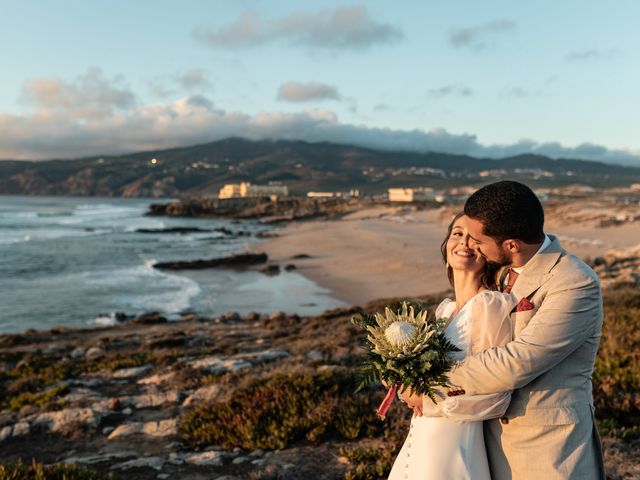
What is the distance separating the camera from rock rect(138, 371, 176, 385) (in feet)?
35.5

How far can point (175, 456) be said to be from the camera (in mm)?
6836

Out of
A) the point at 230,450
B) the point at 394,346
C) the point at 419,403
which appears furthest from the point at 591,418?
the point at 230,450

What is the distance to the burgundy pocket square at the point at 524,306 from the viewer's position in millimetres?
2742

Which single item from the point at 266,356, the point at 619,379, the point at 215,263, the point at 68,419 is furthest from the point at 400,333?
the point at 215,263

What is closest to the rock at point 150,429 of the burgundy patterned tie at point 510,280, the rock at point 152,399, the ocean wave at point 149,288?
the rock at point 152,399

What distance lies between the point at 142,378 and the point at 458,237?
1001 centimetres

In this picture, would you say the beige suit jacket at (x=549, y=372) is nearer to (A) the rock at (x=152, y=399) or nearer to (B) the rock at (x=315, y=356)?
(A) the rock at (x=152, y=399)

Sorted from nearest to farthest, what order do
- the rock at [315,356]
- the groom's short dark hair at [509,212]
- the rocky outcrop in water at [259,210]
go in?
the groom's short dark hair at [509,212]
the rock at [315,356]
the rocky outcrop in water at [259,210]

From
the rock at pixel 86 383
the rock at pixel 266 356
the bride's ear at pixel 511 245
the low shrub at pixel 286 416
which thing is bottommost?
the rock at pixel 86 383

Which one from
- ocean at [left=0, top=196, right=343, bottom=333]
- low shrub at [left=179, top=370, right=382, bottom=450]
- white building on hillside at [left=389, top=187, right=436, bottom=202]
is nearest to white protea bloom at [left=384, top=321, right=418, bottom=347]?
low shrub at [left=179, top=370, right=382, bottom=450]

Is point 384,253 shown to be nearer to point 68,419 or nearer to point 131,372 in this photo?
point 131,372

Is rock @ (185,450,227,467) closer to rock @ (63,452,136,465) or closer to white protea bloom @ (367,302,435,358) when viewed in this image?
rock @ (63,452,136,465)

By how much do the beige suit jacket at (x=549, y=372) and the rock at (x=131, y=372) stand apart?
34.3 feet

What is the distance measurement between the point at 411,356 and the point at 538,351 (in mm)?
646
